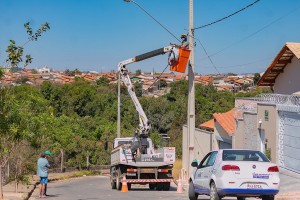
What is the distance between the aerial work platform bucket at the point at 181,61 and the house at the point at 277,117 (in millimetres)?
4938

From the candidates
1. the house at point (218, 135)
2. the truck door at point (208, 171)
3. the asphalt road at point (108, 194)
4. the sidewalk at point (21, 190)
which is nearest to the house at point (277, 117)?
the house at point (218, 135)

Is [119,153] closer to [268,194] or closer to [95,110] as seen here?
[268,194]

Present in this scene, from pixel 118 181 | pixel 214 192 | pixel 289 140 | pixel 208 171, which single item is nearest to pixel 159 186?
pixel 118 181

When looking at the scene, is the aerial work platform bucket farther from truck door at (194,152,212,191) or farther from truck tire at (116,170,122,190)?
truck door at (194,152,212,191)

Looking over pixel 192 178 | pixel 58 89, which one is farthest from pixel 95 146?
pixel 192 178

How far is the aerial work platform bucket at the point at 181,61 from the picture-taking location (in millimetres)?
25344

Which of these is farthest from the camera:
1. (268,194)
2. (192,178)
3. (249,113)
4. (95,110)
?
(95,110)

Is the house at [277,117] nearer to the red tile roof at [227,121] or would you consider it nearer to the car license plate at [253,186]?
the red tile roof at [227,121]

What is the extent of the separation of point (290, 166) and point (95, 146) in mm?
35049

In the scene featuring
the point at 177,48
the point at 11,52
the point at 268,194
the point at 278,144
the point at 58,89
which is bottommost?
the point at 268,194

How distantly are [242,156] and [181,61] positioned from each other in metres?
9.52

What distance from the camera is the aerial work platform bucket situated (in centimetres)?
2534

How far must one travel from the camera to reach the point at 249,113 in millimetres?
33156

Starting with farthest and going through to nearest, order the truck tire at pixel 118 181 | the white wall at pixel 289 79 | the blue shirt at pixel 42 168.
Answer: the white wall at pixel 289 79 < the truck tire at pixel 118 181 < the blue shirt at pixel 42 168
